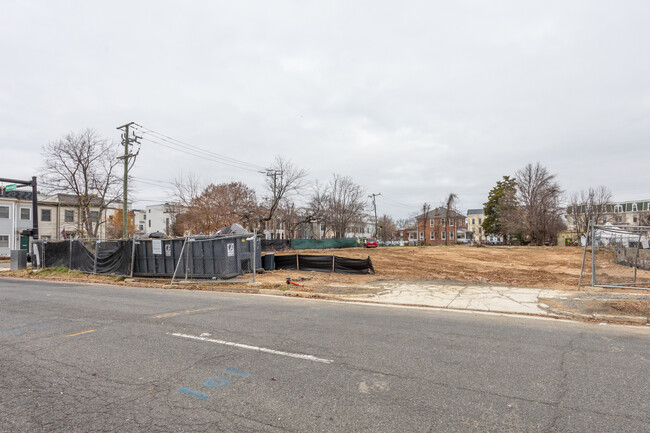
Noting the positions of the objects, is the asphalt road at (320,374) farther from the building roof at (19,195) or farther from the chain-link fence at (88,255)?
the building roof at (19,195)

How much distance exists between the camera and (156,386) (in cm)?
418

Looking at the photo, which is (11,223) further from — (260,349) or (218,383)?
(218,383)

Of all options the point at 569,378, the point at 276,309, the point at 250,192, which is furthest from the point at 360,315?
the point at 250,192

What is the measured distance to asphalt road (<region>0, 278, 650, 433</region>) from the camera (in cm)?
343

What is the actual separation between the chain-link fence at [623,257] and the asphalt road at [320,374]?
265 inches

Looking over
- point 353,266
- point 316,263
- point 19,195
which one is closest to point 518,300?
point 353,266

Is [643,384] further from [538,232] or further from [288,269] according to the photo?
[538,232]

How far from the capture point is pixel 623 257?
1700 centimetres

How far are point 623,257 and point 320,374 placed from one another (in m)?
18.7

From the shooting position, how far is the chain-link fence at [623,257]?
1264 cm

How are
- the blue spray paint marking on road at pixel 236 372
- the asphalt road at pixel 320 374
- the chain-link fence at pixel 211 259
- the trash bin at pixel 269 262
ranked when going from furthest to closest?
1. the trash bin at pixel 269 262
2. the chain-link fence at pixel 211 259
3. the blue spray paint marking on road at pixel 236 372
4. the asphalt road at pixel 320 374

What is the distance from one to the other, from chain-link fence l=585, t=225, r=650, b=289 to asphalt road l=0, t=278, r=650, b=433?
6.73m

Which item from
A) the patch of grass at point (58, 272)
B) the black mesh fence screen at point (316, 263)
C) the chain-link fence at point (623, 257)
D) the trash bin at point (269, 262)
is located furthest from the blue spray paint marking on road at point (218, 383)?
the patch of grass at point (58, 272)

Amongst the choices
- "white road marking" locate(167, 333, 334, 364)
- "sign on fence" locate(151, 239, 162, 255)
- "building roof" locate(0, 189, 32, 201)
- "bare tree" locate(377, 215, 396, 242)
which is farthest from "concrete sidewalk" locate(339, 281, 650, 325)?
"bare tree" locate(377, 215, 396, 242)
